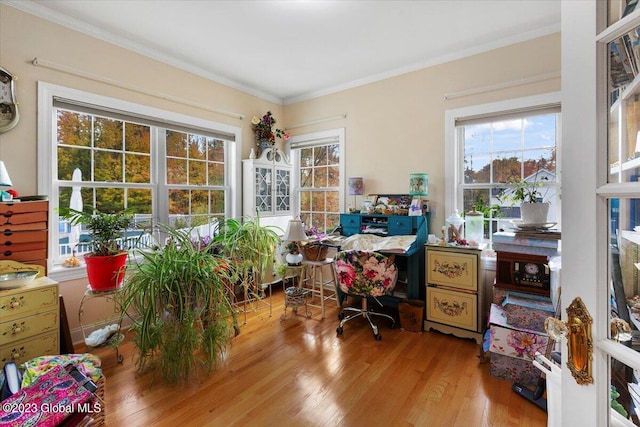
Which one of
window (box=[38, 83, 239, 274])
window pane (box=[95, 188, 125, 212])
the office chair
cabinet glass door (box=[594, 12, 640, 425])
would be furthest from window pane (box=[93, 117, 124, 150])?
cabinet glass door (box=[594, 12, 640, 425])

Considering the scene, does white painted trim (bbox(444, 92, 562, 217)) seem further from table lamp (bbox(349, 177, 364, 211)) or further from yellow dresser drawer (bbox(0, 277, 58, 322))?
yellow dresser drawer (bbox(0, 277, 58, 322))

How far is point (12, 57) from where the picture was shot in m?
2.20

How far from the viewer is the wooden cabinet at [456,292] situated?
2512mm

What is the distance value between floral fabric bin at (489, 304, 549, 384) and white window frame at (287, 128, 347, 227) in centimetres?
224

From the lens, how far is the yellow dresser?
2512 millimetres

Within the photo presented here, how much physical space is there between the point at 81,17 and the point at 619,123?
3450 mm

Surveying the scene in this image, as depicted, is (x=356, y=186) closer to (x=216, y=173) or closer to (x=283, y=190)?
(x=283, y=190)

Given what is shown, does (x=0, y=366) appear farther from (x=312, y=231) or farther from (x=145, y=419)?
(x=312, y=231)

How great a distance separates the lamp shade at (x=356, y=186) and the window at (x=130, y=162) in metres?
1.51

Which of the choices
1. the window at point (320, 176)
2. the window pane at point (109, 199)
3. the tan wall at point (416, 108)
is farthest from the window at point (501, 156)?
the window pane at point (109, 199)

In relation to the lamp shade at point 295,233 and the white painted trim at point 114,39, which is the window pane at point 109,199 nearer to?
the white painted trim at point 114,39

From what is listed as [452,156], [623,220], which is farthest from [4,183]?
[452,156]

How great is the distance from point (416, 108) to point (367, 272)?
1.91 metres

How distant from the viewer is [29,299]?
6.08ft
